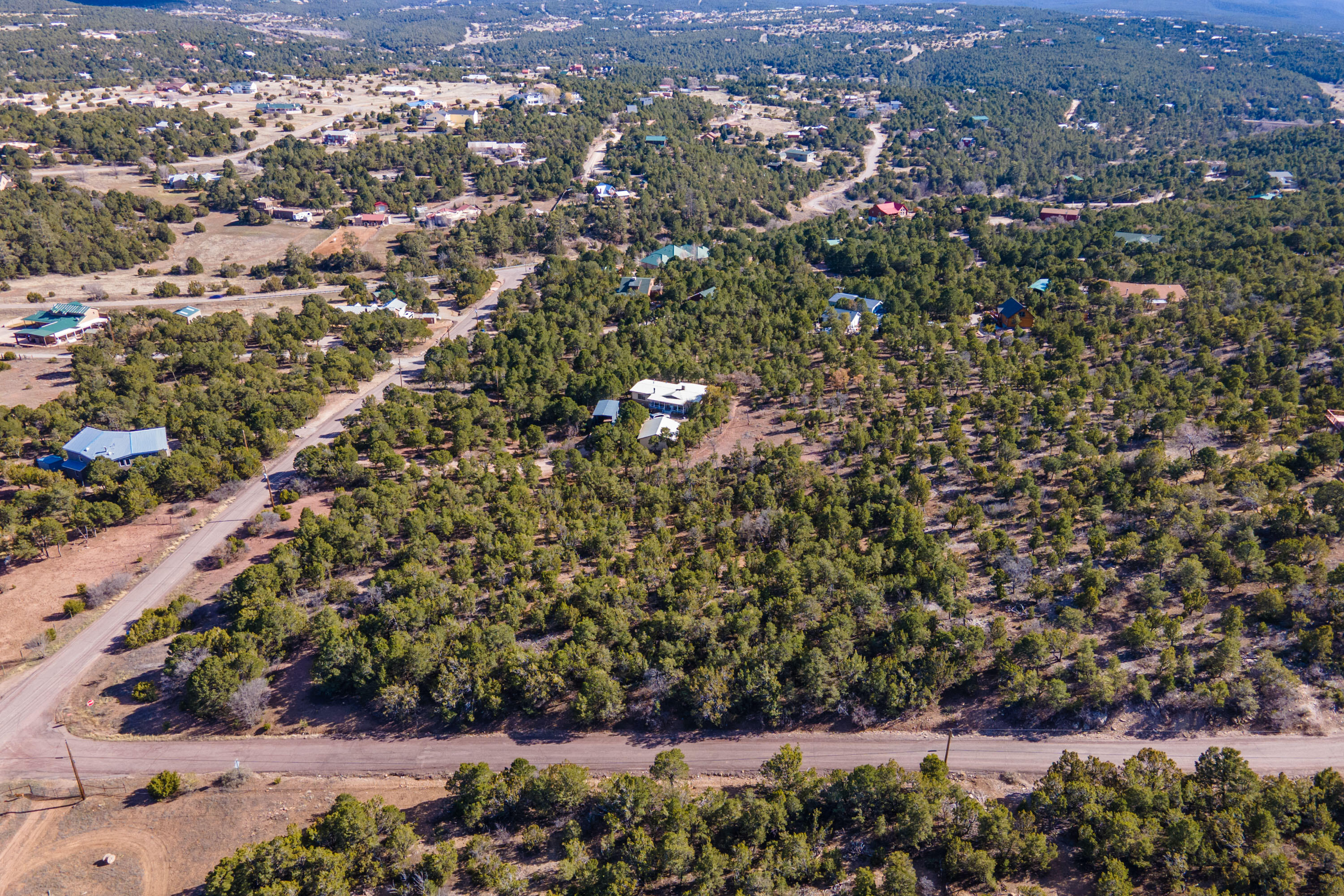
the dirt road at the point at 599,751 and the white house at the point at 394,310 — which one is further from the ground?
the white house at the point at 394,310

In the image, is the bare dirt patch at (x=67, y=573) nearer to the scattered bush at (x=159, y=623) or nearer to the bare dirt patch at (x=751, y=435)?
the scattered bush at (x=159, y=623)

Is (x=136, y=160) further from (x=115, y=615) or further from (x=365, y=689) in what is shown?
(x=365, y=689)

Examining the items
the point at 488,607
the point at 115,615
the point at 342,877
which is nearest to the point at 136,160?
the point at 115,615

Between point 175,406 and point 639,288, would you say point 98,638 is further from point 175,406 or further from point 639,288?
point 639,288

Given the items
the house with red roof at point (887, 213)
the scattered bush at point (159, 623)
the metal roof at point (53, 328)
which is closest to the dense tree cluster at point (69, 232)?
the metal roof at point (53, 328)

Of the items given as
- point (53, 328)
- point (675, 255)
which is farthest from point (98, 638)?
point (675, 255)
